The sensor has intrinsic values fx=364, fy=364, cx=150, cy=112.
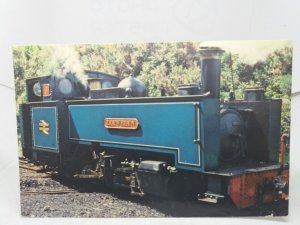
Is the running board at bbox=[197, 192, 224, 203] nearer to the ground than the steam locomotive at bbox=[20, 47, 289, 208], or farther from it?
nearer to the ground

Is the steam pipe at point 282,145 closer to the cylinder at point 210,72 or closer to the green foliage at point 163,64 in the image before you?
the green foliage at point 163,64

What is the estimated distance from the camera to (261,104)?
2.11 metres

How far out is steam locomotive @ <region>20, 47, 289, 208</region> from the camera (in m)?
2.09

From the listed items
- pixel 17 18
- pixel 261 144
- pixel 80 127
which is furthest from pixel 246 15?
pixel 17 18

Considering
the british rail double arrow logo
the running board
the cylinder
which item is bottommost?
the running board

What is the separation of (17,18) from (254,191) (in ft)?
5.71

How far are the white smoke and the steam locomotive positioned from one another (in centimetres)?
4

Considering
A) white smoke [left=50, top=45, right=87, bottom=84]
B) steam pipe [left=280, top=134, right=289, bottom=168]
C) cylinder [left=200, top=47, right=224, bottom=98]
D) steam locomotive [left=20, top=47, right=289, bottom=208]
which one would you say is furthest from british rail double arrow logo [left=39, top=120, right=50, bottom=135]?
steam pipe [left=280, top=134, right=289, bottom=168]

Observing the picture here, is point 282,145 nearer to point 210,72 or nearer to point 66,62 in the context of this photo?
point 210,72

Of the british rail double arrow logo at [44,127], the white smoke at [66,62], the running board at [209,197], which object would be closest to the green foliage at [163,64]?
the white smoke at [66,62]

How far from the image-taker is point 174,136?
2.14m

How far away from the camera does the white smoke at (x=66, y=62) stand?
2.16m

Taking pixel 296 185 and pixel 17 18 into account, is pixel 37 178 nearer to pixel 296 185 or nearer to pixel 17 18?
pixel 17 18

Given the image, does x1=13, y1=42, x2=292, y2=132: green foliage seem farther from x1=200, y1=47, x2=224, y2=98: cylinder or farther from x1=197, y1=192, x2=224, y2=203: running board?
x1=197, y1=192, x2=224, y2=203: running board
